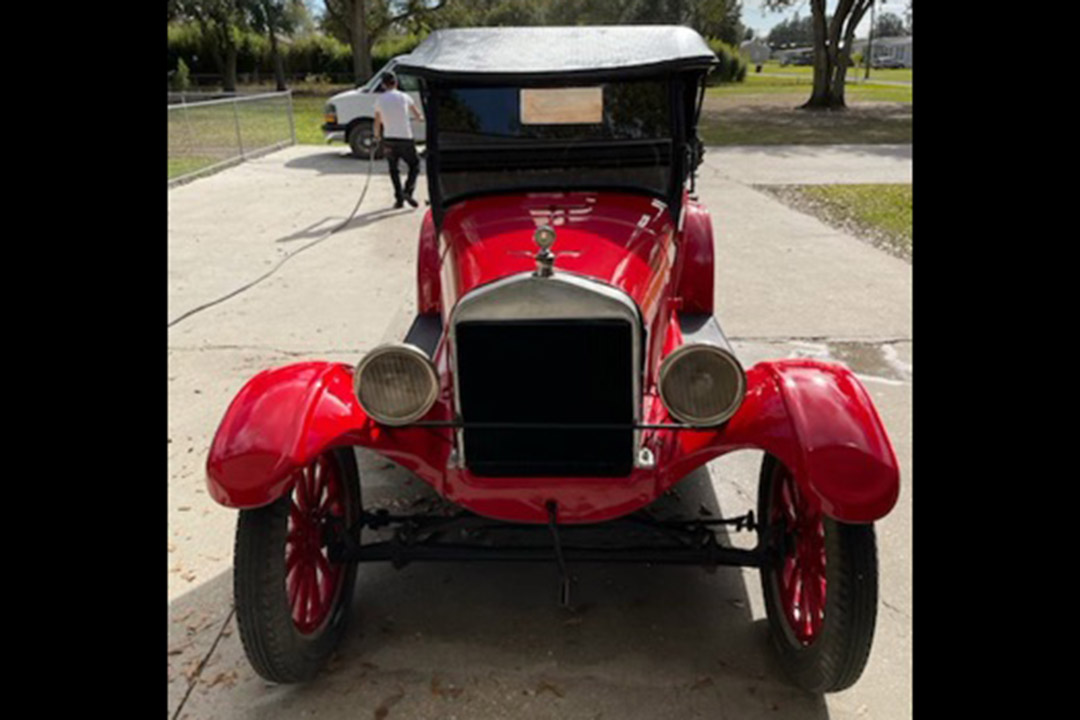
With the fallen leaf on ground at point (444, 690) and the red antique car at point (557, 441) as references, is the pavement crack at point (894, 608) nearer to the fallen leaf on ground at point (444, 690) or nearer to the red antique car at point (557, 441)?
the red antique car at point (557, 441)

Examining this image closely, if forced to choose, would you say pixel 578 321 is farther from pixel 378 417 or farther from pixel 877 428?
pixel 877 428

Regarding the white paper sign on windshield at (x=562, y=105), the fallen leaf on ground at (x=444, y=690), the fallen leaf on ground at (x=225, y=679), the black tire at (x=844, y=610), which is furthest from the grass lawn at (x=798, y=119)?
the fallen leaf on ground at (x=225, y=679)

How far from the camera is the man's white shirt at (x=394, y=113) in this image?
10.7 meters

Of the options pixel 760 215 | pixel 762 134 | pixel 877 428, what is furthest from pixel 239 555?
pixel 762 134

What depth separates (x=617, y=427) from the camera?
266 cm

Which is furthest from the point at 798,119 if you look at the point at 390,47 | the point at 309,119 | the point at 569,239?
the point at 390,47

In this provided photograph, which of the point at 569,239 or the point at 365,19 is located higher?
the point at 365,19

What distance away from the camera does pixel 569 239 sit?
320cm

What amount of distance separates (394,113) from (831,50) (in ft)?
73.4

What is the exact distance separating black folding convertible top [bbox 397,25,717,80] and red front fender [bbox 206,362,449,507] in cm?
140

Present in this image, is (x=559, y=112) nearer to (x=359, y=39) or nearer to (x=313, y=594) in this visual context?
(x=313, y=594)

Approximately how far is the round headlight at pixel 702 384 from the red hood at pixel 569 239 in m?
0.45

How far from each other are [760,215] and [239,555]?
9.47 m
